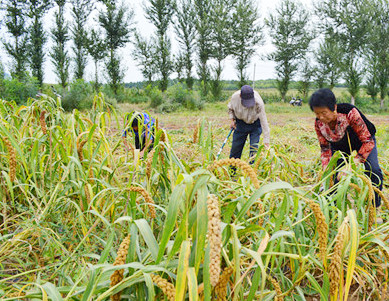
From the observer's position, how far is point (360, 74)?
81.7 ft

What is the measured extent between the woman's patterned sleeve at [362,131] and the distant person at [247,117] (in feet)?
5.44

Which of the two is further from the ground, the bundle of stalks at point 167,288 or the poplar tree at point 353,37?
the poplar tree at point 353,37

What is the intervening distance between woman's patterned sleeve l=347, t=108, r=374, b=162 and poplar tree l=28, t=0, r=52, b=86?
81.3 ft

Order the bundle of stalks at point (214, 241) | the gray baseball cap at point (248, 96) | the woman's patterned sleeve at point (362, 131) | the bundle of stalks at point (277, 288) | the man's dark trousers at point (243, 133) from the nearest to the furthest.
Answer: the bundle of stalks at point (214, 241), the bundle of stalks at point (277, 288), the woman's patterned sleeve at point (362, 131), the gray baseball cap at point (248, 96), the man's dark trousers at point (243, 133)

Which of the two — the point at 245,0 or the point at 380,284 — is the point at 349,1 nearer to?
the point at 245,0

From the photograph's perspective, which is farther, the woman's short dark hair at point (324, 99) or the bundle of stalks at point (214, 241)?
the woman's short dark hair at point (324, 99)

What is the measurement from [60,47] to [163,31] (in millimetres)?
8987

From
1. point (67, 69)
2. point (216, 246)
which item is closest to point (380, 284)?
point (216, 246)

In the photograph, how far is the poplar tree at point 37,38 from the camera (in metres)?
23.1

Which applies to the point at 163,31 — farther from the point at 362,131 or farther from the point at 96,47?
the point at 362,131

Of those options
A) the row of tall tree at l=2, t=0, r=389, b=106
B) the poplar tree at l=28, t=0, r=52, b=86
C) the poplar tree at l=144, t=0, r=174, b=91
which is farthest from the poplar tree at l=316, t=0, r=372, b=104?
the poplar tree at l=28, t=0, r=52, b=86

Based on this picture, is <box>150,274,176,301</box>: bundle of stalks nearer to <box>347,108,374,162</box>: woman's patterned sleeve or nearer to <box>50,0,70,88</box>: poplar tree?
<box>347,108,374,162</box>: woman's patterned sleeve

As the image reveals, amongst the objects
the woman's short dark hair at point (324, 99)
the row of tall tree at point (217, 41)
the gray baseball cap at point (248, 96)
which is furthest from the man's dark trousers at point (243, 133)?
the row of tall tree at point (217, 41)

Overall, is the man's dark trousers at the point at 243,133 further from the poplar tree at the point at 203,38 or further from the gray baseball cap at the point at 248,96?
the poplar tree at the point at 203,38
